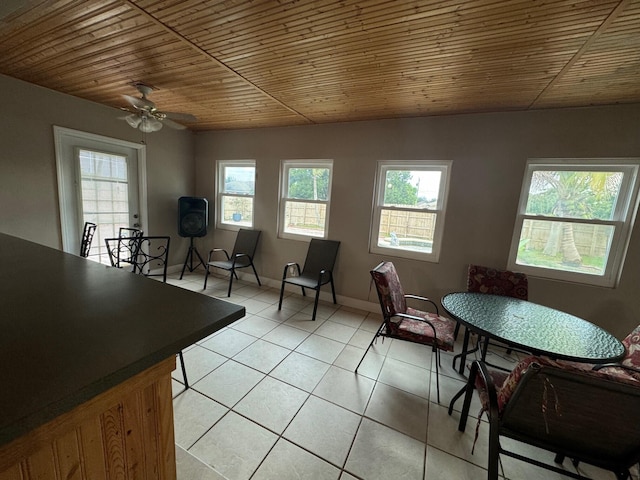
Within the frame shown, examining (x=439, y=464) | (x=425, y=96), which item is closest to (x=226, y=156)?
(x=425, y=96)

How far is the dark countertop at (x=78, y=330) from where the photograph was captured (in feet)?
1.66

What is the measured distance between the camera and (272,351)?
7.73 feet

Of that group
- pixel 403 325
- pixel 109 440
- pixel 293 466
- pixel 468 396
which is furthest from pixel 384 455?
pixel 109 440

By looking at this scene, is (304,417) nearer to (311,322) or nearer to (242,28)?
(311,322)

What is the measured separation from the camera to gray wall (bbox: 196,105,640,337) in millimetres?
2375

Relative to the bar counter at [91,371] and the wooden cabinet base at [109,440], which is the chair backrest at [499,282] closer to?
the bar counter at [91,371]

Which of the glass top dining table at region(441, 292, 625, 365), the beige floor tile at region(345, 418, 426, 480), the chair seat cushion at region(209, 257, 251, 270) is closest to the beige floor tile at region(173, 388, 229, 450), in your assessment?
the beige floor tile at region(345, 418, 426, 480)

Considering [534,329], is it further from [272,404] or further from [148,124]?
[148,124]

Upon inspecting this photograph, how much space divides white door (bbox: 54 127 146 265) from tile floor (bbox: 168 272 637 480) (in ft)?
8.04

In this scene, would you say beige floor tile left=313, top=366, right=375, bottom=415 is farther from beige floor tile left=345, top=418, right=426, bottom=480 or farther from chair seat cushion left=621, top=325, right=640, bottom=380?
chair seat cushion left=621, top=325, right=640, bottom=380

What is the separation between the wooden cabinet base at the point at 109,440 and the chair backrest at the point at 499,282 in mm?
2651

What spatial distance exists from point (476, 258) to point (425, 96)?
1.77 m

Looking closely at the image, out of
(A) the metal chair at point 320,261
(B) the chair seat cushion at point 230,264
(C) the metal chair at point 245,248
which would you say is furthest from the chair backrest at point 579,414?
(C) the metal chair at point 245,248

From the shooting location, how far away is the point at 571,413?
3.26 feet
